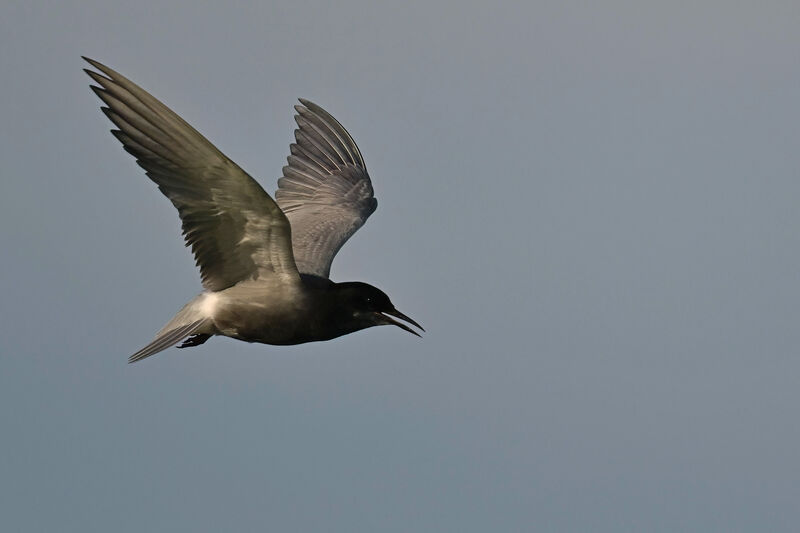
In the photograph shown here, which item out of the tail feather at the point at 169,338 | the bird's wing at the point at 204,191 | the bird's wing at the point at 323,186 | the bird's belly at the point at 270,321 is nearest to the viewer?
the bird's wing at the point at 204,191

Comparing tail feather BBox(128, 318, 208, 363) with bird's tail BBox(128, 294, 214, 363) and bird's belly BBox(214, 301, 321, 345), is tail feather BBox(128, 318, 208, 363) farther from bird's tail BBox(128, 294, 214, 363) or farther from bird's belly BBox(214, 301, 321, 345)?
bird's belly BBox(214, 301, 321, 345)

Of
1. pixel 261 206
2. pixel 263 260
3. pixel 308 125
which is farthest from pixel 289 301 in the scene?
pixel 308 125

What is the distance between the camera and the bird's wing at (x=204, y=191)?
439 inches

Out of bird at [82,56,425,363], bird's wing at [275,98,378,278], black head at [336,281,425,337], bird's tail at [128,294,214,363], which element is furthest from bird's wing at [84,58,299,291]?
bird's wing at [275,98,378,278]

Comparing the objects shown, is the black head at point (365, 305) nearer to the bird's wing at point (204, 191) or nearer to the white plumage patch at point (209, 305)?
the bird's wing at point (204, 191)

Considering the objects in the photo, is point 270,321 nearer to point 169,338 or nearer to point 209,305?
point 209,305

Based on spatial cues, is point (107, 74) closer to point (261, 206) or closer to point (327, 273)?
point (261, 206)

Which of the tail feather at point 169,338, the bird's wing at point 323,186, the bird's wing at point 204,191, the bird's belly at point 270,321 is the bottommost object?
the tail feather at point 169,338

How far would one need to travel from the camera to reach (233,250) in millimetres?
12578

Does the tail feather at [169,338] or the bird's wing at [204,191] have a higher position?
the bird's wing at [204,191]

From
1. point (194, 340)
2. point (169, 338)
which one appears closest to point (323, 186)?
point (194, 340)

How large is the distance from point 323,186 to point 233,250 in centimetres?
492

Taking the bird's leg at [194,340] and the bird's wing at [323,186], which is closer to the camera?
the bird's leg at [194,340]

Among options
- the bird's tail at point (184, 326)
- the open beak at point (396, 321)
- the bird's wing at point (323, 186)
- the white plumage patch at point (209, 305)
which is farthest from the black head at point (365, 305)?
the bird's wing at point (323, 186)
